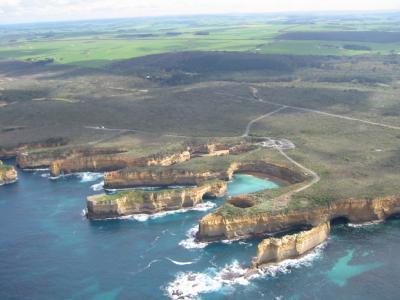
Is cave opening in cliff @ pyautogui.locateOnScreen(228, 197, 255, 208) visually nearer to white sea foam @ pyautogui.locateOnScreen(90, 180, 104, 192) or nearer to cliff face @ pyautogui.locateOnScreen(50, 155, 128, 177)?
white sea foam @ pyautogui.locateOnScreen(90, 180, 104, 192)

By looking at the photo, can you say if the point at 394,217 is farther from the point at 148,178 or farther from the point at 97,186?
the point at 97,186

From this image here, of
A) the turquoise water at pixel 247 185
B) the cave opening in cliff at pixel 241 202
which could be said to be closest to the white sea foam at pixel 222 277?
the cave opening in cliff at pixel 241 202

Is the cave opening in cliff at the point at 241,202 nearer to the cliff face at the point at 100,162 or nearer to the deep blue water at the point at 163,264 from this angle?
the deep blue water at the point at 163,264

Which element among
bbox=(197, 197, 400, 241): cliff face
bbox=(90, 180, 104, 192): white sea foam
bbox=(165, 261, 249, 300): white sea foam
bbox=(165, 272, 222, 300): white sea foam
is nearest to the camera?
bbox=(165, 272, 222, 300): white sea foam

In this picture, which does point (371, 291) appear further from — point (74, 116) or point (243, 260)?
point (74, 116)

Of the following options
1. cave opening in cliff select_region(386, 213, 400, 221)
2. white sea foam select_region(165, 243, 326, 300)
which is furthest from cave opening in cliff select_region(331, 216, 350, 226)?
white sea foam select_region(165, 243, 326, 300)
